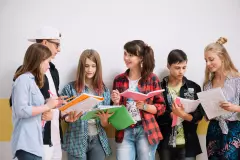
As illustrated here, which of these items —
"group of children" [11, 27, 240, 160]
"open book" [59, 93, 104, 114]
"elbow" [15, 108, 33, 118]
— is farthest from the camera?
"group of children" [11, 27, 240, 160]

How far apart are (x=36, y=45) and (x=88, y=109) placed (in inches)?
28.6

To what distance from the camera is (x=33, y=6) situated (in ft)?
11.1

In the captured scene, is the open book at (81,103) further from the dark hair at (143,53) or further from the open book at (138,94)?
the dark hair at (143,53)

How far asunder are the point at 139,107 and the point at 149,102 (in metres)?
0.17

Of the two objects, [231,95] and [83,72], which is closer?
[231,95]

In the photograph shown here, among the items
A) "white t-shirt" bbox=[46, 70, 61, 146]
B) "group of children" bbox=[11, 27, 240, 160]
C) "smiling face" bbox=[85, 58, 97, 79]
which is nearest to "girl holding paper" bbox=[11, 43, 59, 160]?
"group of children" bbox=[11, 27, 240, 160]

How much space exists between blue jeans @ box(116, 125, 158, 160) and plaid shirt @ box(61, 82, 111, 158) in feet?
0.56

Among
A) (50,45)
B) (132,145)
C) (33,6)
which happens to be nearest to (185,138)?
(132,145)

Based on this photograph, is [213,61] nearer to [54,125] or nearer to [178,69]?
[178,69]

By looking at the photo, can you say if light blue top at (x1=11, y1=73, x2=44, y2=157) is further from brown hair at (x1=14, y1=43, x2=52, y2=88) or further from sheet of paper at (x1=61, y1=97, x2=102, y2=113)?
Result: sheet of paper at (x1=61, y1=97, x2=102, y2=113)

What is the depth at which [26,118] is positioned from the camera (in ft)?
7.62

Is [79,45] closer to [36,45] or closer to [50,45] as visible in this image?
[50,45]

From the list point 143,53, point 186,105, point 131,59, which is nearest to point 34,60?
point 131,59

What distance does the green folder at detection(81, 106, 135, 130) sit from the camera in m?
2.79
